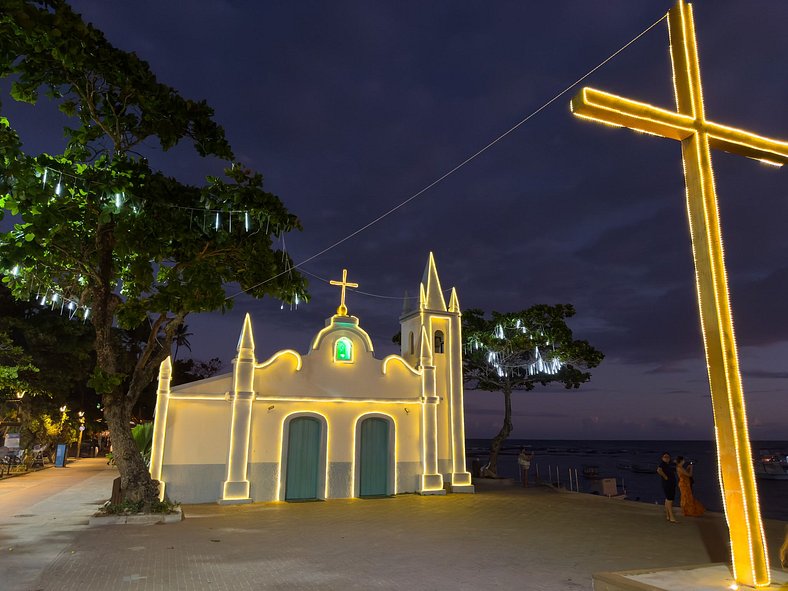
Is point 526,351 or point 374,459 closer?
point 374,459

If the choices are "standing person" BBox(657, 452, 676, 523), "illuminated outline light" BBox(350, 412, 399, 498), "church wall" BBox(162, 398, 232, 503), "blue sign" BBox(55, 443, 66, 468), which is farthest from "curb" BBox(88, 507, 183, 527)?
"blue sign" BBox(55, 443, 66, 468)

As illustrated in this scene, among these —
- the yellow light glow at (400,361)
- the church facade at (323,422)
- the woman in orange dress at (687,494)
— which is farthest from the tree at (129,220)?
the woman in orange dress at (687,494)

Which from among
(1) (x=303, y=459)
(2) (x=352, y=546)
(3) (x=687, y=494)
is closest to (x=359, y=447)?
(1) (x=303, y=459)

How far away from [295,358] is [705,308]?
13.2m

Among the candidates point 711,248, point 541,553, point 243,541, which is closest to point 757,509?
point 711,248

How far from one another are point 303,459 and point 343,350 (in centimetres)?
373

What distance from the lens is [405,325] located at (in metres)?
20.8

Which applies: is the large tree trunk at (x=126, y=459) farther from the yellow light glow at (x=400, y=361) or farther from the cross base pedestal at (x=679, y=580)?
the cross base pedestal at (x=679, y=580)

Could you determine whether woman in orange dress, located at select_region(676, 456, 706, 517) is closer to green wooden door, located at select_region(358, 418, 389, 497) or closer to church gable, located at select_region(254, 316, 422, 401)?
church gable, located at select_region(254, 316, 422, 401)

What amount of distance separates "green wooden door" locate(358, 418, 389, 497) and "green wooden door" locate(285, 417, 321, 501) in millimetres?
1549

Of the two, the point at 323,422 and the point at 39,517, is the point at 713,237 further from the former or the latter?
the point at 39,517

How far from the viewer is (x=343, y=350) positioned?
17.7m

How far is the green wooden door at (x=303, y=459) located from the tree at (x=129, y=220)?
437 centimetres

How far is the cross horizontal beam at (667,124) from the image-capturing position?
5.32 meters
